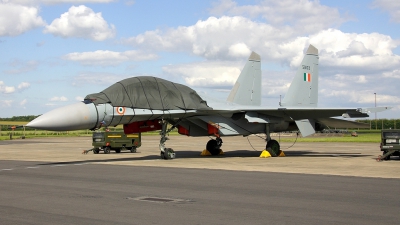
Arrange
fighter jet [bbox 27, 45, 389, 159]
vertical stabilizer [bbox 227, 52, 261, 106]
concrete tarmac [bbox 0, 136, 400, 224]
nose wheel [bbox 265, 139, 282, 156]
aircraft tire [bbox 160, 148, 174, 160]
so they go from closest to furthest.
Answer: concrete tarmac [bbox 0, 136, 400, 224] → fighter jet [bbox 27, 45, 389, 159] → aircraft tire [bbox 160, 148, 174, 160] → nose wheel [bbox 265, 139, 282, 156] → vertical stabilizer [bbox 227, 52, 261, 106]

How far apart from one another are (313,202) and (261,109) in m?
14.1

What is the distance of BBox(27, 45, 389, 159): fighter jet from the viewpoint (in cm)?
1952

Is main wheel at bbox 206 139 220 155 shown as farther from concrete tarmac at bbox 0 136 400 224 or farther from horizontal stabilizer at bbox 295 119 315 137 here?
concrete tarmac at bbox 0 136 400 224

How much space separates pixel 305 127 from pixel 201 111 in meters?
6.40

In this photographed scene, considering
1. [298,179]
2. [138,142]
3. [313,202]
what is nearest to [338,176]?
[298,179]

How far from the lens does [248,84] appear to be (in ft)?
93.7

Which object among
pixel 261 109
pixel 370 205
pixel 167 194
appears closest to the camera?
pixel 370 205

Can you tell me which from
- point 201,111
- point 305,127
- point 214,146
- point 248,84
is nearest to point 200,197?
point 201,111

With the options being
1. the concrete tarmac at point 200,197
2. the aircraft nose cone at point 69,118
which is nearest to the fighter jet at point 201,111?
the aircraft nose cone at point 69,118

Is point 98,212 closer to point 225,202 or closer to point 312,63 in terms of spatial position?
point 225,202

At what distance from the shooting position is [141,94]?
21.4 meters

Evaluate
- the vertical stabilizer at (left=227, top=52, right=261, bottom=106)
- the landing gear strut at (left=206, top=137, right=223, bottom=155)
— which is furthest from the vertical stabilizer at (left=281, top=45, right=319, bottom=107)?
the landing gear strut at (left=206, top=137, right=223, bottom=155)

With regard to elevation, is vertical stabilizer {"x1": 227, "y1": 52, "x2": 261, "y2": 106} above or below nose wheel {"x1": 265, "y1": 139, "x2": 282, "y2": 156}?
above

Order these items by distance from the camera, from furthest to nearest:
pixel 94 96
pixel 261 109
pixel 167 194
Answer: pixel 261 109, pixel 94 96, pixel 167 194
